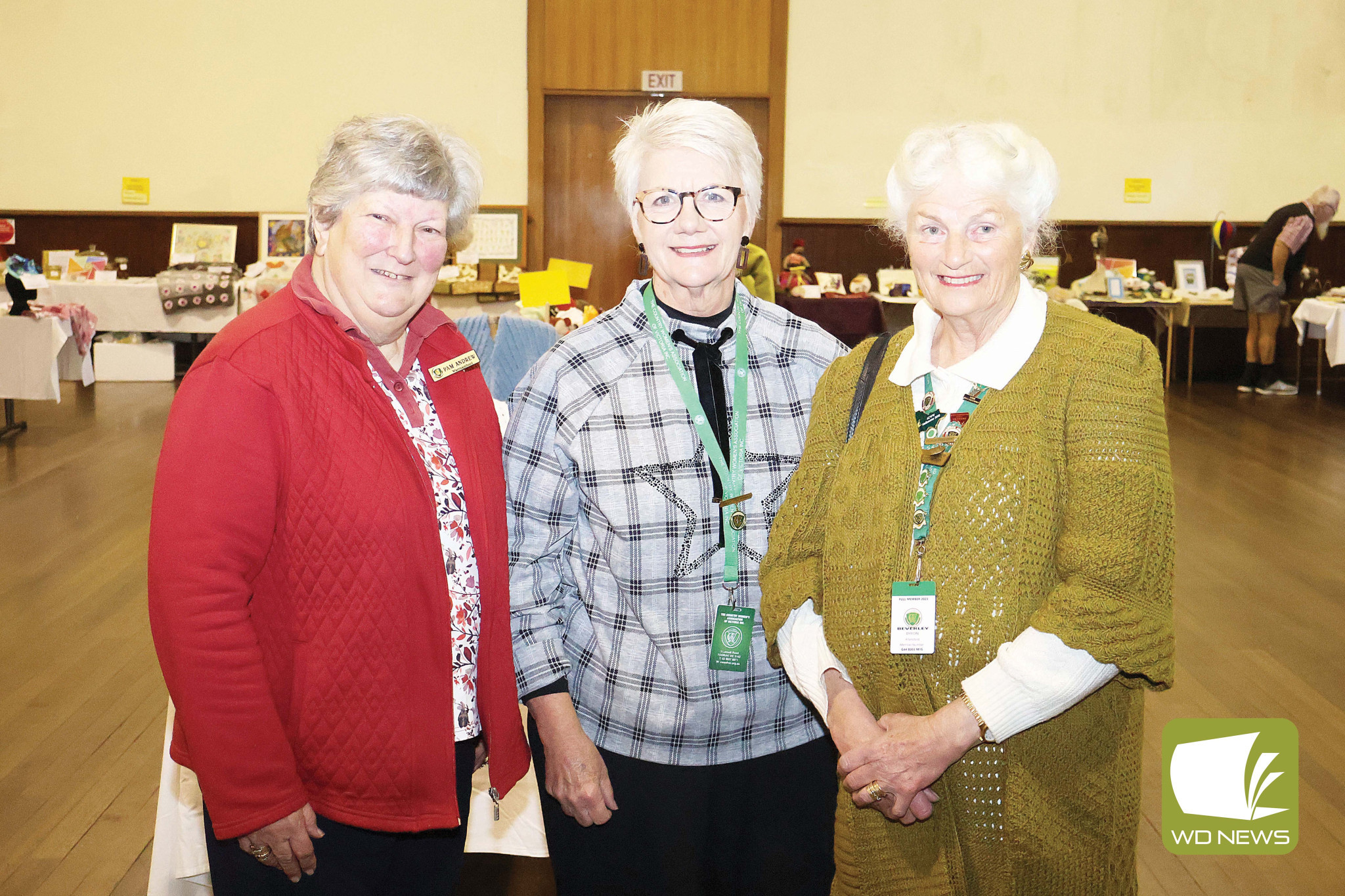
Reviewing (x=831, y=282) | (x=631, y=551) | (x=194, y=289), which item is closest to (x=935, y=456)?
(x=631, y=551)

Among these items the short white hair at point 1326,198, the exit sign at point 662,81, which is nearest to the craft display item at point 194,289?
the exit sign at point 662,81

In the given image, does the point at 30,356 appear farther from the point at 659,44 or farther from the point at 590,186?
the point at 659,44

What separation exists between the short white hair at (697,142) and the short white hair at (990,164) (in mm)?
242

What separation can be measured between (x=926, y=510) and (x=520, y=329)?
135cm

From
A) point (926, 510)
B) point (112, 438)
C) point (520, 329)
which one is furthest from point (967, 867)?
point (112, 438)

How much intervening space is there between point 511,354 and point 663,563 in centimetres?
108

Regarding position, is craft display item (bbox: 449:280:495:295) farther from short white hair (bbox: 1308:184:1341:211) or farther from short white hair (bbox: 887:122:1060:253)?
short white hair (bbox: 887:122:1060:253)

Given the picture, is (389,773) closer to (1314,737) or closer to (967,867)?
(967,867)

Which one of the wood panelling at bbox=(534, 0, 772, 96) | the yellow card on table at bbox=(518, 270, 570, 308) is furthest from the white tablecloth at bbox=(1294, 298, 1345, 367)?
the yellow card on table at bbox=(518, 270, 570, 308)

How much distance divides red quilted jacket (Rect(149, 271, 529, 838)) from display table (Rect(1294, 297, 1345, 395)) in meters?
→ 8.27

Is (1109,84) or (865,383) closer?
(865,383)

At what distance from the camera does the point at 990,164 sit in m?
1.34

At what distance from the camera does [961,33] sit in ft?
31.7

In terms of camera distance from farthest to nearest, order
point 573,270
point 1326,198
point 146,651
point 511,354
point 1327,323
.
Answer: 1. point 1326,198
2. point 1327,323
3. point 146,651
4. point 573,270
5. point 511,354
